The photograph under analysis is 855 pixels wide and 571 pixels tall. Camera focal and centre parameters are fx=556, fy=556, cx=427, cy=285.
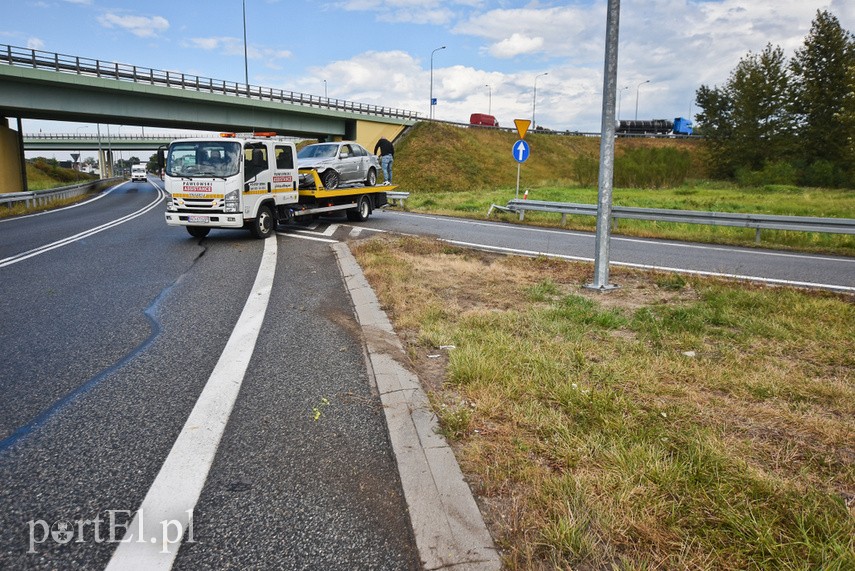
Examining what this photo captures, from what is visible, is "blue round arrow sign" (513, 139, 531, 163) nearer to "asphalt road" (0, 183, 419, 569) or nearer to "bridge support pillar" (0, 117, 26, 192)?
"asphalt road" (0, 183, 419, 569)

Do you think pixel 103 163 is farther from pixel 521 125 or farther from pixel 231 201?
pixel 231 201

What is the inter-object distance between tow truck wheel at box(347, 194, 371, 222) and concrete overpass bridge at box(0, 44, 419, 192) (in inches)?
923

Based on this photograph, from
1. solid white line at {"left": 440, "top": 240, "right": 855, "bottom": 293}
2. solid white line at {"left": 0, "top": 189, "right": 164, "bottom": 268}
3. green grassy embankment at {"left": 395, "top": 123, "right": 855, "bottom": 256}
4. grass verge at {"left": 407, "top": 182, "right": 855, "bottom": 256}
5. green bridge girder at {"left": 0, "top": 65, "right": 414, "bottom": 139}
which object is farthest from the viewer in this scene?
green bridge girder at {"left": 0, "top": 65, "right": 414, "bottom": 139}

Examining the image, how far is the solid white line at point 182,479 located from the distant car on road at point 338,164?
11.2 m

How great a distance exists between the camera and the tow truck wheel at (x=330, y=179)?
50.1 feet

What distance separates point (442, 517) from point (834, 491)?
1812 millimetres

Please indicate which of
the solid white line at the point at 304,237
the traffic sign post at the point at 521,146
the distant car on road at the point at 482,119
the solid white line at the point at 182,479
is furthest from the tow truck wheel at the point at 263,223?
the distant car on road at the point at 482,119

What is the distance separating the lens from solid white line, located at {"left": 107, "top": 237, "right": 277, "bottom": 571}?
7.34 feet

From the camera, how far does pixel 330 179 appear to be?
15.5 m

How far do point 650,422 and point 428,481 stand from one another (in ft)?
4.58

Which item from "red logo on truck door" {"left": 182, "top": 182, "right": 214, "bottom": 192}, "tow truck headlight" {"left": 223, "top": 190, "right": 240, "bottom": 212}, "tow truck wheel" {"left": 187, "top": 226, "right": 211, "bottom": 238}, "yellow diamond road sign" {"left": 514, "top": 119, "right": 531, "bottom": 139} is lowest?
"tow truck wheel" {"left": 187, "top": 226, "right": 211, "bottom": 238}

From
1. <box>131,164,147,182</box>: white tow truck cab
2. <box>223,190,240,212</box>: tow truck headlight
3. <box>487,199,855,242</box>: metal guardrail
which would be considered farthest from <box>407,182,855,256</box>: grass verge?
<box>131,164,147,182</box>: white tow truck cab

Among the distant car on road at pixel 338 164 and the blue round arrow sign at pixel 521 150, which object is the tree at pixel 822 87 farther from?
the distant car on road at pixel 338 164

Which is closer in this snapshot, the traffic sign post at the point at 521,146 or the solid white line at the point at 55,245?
the solid white line at the point at 55,245
